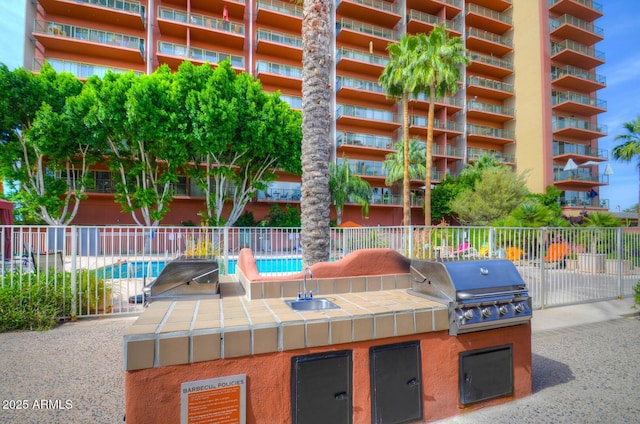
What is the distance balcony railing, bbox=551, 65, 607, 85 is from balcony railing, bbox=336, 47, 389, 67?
64.0 ft

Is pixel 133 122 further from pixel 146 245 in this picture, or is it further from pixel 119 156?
pixel 146 245

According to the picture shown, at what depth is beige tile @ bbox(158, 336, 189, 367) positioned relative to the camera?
1968 millimetres

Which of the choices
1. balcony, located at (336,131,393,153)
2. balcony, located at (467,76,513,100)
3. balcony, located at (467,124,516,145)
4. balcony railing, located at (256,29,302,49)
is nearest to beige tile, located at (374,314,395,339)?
balcony, located at (336,131,393,153)

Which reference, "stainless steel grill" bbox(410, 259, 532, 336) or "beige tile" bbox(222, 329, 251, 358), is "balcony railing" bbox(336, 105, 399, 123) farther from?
"beige tile" bbox(222, 329, 251, 358)

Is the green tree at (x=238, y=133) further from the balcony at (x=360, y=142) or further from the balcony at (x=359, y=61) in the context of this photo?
the balcony at (x=359, y=61)

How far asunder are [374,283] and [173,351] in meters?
2.41

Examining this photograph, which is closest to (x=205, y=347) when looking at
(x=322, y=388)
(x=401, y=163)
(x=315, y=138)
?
(x=322, y=388)

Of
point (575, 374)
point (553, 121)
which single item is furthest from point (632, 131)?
point (575, 374)

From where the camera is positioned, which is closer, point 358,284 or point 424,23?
point 358,284

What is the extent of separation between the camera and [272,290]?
11.0ft

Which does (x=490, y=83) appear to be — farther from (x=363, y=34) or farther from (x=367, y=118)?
(x=367, y=118)

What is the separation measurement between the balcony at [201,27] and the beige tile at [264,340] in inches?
1175

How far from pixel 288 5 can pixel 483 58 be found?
2223 cm

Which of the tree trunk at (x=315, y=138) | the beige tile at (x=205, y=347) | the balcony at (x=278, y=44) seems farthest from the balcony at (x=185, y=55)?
the beige tile at (x=205, y=347)
